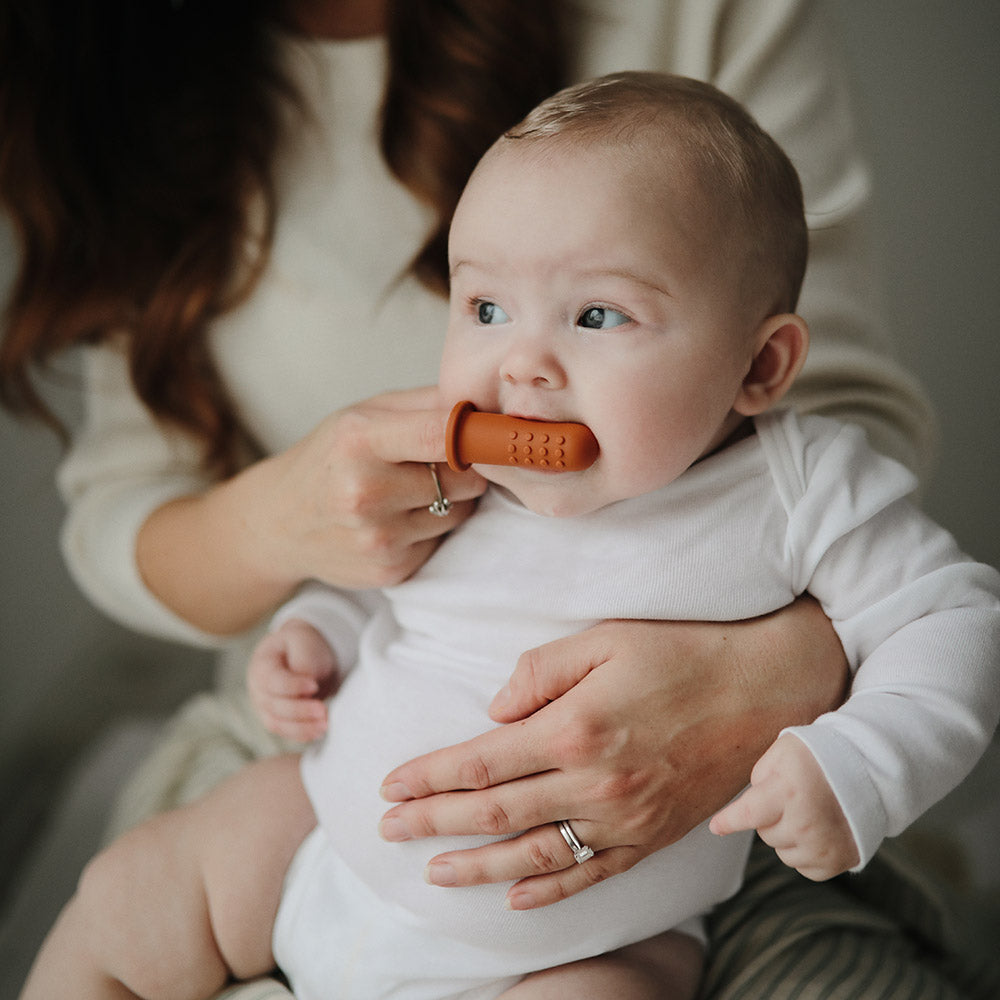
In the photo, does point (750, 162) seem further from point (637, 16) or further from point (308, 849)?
point (308, 849)

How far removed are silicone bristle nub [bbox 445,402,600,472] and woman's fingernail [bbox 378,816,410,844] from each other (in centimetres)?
28

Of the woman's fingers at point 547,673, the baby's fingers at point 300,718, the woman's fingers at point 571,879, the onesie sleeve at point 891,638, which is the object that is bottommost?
the baby's fingers at point 300,718

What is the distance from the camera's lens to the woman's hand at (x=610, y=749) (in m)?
0.70

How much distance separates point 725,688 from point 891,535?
177mm

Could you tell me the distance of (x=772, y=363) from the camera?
2.49 feet

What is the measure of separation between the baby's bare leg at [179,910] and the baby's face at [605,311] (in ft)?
1.47

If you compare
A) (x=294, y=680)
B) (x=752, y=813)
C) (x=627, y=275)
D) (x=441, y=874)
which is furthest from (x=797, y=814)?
(x=294, y=680)

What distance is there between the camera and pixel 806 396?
3.56 feet

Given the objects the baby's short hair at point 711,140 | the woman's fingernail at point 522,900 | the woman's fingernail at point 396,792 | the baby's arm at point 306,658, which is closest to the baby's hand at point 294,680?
the baby's arm at point 306,658

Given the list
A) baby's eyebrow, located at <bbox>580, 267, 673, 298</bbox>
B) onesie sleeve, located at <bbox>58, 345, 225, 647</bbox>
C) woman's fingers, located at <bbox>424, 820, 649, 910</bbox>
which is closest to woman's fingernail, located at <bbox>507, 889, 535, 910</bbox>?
woman's fingers, located at <bbox>424, 820, 649, 910</bbox>

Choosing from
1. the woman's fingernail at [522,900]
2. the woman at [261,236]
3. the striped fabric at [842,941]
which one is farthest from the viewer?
the woman at [261,236]

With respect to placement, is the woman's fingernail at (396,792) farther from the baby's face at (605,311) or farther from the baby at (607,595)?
the baby's face at (605,311)

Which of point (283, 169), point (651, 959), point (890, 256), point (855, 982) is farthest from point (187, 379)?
point (890, 256)

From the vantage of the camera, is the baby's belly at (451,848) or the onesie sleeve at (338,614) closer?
the baby's belly at (451,848)
